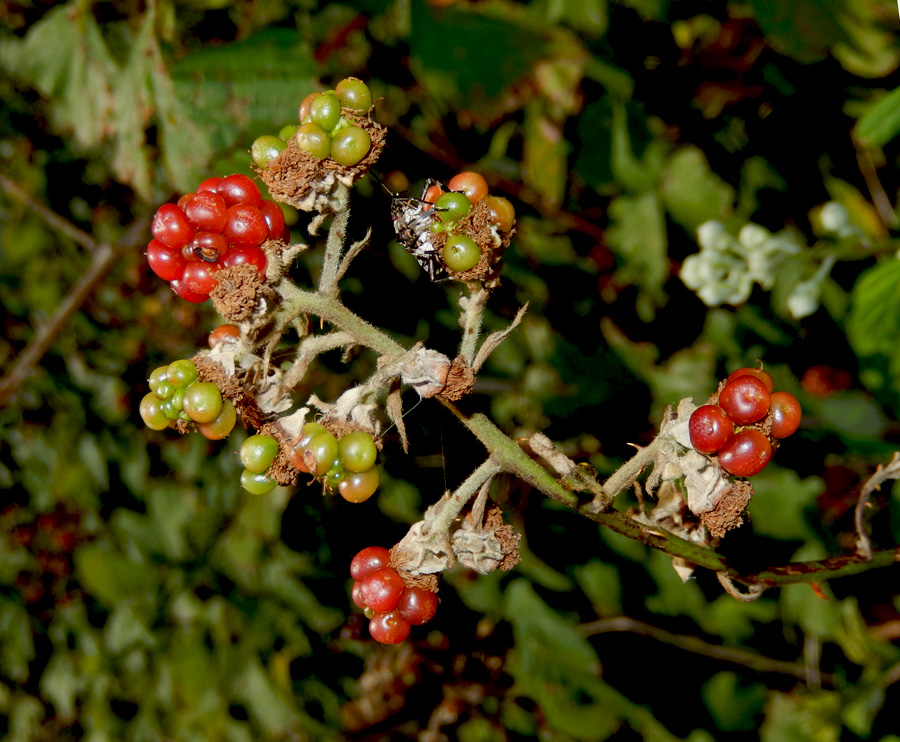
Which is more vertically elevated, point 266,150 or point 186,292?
point 266,150

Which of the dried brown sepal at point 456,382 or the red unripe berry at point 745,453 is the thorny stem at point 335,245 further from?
the red unripe berry at point 745,453

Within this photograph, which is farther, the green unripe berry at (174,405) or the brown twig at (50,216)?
the brown twig at (50,216)

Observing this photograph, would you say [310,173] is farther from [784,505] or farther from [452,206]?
[784,505]

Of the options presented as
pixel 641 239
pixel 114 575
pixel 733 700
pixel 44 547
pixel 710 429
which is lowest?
pixel 44 547

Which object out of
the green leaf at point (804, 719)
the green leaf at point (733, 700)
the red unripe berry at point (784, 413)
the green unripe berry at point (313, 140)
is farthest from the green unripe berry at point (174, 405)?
the green leaf at point (804, 719)

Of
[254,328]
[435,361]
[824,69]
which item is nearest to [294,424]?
[254,328]

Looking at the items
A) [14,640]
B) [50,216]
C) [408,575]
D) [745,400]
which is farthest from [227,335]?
[14,640]
